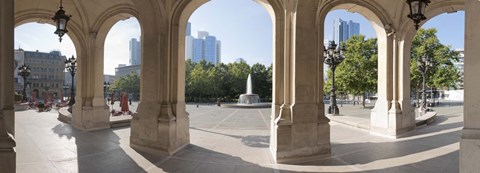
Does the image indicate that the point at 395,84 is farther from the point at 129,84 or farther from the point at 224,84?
the point at 129,84

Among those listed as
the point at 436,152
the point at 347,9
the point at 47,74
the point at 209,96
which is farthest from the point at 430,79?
the point at 47,74

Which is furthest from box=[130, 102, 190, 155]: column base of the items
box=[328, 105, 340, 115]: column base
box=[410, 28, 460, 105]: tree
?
box=[410, 28, 460, 105]: tree

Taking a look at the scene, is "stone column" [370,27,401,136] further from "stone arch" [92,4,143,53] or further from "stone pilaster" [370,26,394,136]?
"stone arch" [92,4,143,53]

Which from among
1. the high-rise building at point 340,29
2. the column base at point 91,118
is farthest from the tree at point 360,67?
the high-rise building at point 340,29

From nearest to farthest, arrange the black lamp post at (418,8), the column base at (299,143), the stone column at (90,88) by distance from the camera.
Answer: the black lamp post at (418,8) → the column base at (299,143) → the stone column at (90,88)

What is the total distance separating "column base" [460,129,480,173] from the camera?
3205 millimetres

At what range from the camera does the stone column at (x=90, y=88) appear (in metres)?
12.0

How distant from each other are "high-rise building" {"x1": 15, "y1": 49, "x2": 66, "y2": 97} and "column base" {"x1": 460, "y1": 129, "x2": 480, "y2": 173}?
381 ft

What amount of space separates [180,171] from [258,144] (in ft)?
11.7

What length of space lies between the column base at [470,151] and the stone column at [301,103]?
13.4ft

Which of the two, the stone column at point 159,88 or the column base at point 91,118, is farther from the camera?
the column base at point 91,118

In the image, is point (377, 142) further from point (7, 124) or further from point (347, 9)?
point (7, 124)

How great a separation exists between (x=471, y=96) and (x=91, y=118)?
12.8 metres

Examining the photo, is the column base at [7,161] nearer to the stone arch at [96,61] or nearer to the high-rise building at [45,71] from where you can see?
the stone arch at [96,61]
